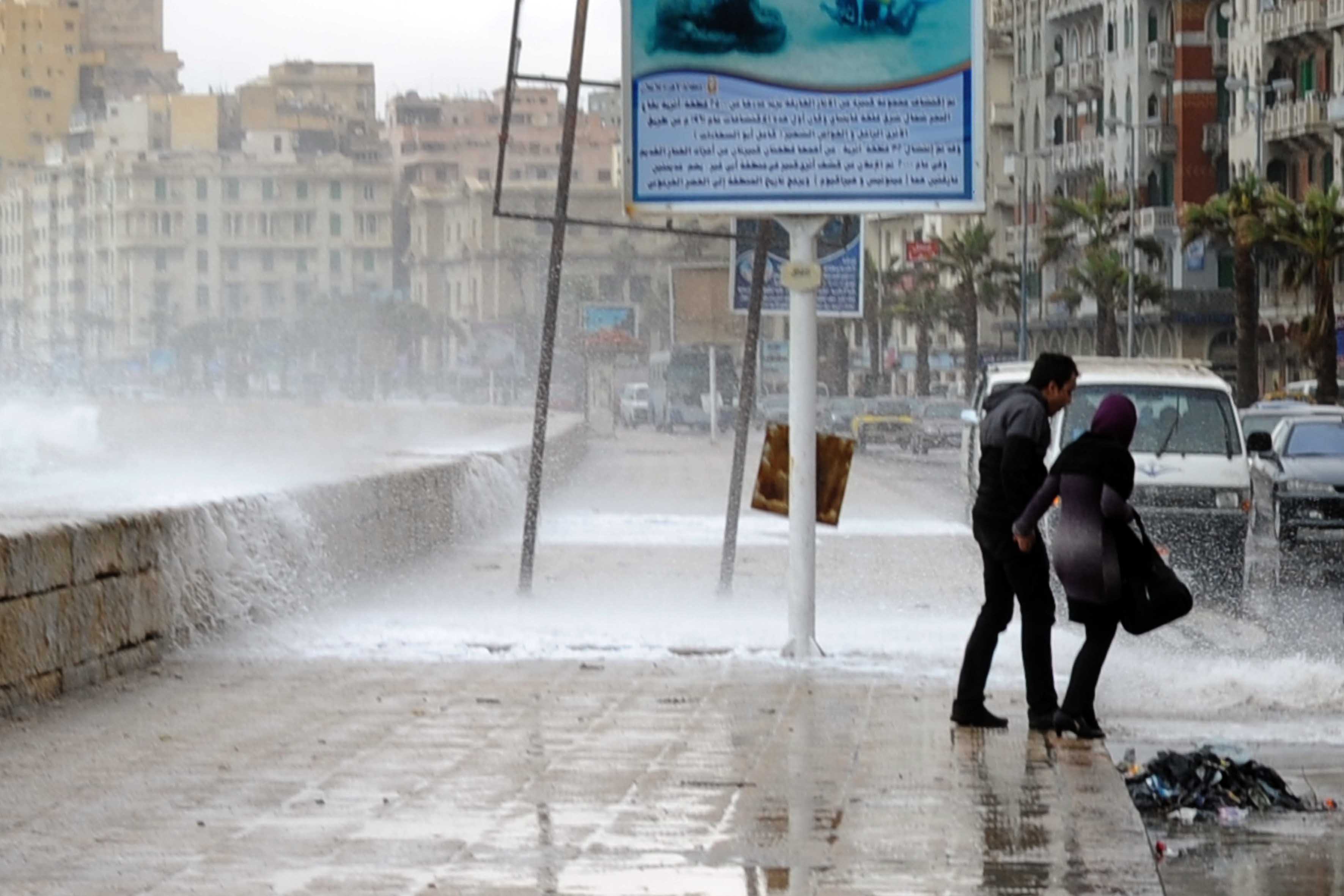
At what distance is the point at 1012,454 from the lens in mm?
9344

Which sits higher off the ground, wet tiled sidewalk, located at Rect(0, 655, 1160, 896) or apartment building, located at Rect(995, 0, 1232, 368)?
apartment building, located at Rect(995, 0, 1232, 368)

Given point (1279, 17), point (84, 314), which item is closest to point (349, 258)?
point (84, 314)

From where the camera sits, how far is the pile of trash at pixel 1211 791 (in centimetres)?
783

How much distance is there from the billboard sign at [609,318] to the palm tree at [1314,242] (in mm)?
19228

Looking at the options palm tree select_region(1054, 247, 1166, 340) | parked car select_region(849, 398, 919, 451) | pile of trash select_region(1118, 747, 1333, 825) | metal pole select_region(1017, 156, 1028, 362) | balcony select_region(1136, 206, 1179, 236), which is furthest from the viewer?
metal pole select_region(1017, 156, 1028, 362)

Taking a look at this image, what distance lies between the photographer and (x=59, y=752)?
8625 mm

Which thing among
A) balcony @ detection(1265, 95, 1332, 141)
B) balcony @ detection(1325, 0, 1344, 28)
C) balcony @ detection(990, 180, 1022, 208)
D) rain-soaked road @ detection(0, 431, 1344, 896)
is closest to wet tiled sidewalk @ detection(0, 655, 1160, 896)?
rain-soaked road @ detection(0, 431, 1344, 896)

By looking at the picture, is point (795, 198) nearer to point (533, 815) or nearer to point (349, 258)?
point (533, 815)

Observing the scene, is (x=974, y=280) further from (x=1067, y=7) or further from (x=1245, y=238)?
(x=1245, y=238)

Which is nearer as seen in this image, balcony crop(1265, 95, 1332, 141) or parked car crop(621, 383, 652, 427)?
balcony crop(1265, 95, 1332, 141)

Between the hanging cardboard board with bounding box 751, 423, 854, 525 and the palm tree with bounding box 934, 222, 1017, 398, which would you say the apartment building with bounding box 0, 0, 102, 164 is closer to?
the palm tree with bounding box 934, 222, 1017, 398

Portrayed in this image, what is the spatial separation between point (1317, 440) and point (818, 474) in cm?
1645

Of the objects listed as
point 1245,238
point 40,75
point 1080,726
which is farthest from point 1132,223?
point 1080,726

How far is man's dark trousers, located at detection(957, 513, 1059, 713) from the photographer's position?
9.40 m
